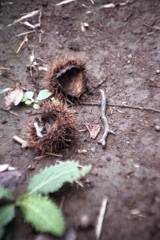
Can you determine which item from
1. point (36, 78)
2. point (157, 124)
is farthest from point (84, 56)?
point (157, 124)

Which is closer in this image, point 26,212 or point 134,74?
point 26,212

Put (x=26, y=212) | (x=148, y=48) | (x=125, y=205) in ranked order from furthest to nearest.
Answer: (x=148, y=48) < (x=125, y=205) < (x=26, y=212)

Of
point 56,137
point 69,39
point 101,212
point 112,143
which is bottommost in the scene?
point 112,143

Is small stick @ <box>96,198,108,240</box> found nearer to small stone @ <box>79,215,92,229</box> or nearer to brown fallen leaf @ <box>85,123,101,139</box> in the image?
small stone @ <box>79,215,92,229</box>

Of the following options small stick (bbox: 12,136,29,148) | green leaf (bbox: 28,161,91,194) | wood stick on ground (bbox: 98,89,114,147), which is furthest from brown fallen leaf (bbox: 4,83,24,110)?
Result: green leaf (bbox: 28,161,91,194)

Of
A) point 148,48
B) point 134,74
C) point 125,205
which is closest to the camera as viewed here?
point 125,205

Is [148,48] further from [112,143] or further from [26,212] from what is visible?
[26,212]

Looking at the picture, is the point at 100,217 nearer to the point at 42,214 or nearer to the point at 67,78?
the point at 42,214
